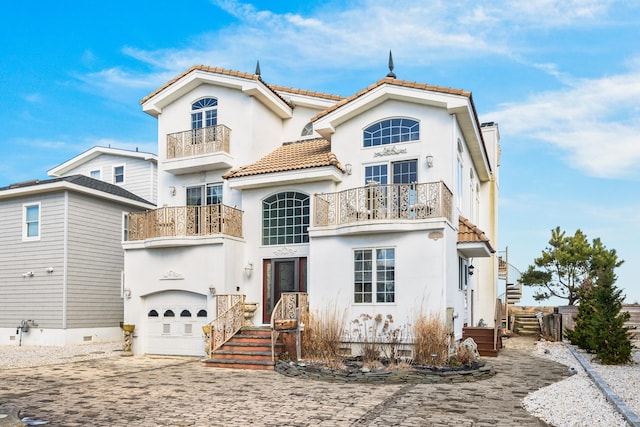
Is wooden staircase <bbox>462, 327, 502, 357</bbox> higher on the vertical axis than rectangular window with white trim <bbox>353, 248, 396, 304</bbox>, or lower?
lower

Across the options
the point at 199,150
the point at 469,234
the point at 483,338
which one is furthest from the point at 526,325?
the point at 199,150

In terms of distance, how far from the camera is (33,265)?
927 inches

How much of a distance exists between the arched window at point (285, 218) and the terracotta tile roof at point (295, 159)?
0.99m

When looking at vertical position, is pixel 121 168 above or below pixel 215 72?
below

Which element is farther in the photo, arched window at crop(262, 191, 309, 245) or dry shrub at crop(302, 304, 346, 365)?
arched window at crop(262, 191, 309, 245)

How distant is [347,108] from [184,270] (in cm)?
735

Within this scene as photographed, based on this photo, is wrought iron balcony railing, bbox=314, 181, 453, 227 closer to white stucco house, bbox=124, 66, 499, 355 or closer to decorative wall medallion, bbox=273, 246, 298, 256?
white stucco house, bbox=124, 66, 499, 355

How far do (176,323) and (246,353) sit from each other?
4025 mm

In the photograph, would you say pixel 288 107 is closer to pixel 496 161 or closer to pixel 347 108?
pixel 347 108

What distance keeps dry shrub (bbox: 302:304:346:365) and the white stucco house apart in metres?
0.62

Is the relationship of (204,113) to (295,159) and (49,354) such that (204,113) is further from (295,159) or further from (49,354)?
(49,354)

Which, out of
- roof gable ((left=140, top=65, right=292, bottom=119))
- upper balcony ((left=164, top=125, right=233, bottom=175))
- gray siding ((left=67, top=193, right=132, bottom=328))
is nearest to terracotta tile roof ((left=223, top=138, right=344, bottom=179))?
upper balcony ((left=164, top=125, right=233, bottom=175))

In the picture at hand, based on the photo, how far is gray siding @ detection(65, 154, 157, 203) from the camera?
97.6 feet

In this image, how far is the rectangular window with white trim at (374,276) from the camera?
1577cm
